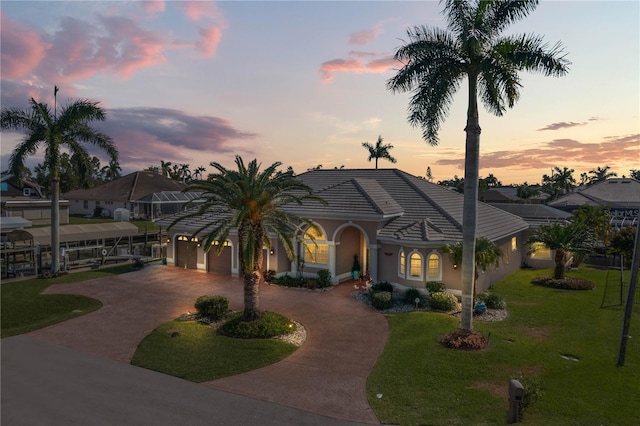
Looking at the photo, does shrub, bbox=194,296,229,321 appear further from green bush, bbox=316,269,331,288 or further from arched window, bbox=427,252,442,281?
arched window, bbox=427,252,442,281

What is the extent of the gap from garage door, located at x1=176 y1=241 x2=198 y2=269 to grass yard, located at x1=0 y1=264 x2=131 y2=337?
690 cm

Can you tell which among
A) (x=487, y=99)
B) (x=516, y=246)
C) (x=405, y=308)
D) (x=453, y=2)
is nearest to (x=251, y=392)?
(x=405, y=308)

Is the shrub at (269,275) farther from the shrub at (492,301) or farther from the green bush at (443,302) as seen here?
the shrub at (492,301)

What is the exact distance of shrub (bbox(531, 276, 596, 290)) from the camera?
23.8m

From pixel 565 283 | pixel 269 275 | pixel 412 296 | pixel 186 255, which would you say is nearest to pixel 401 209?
pixel 412 296

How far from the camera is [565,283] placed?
24219 millimetres

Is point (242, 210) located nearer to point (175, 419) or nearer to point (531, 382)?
point (175, 419)

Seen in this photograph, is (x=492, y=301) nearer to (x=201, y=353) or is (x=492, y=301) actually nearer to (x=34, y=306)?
(x=201, y=353)

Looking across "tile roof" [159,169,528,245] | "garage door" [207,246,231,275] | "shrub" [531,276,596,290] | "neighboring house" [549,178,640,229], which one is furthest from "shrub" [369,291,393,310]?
"neighboring house" [549,178,640,229]

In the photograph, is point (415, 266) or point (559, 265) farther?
point (559, 265)

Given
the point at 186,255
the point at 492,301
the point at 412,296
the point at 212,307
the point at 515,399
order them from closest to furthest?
1. the point at 515,399
2. the point at 212,307
3. the point at 492,301
4. the point at 412,296
5. the point at 186,255

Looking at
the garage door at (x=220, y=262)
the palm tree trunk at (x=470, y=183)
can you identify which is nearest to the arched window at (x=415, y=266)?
the palm tree trunk at (x=470, y=183)

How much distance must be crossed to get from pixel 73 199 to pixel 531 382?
76.2 metres

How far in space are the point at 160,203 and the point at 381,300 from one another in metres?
49.6
